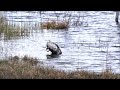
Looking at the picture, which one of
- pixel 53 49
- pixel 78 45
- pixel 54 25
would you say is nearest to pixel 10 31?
pixel 54 25

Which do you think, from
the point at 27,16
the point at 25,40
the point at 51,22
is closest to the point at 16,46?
the point at 25,40

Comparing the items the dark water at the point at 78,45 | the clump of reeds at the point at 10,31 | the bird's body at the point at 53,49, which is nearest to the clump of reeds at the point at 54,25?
the dark water at the point at 78,45

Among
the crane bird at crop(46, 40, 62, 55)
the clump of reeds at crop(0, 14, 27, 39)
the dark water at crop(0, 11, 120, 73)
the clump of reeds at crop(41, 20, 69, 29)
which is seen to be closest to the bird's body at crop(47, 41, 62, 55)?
the crane bird at crop(46, 40, 62, 55)

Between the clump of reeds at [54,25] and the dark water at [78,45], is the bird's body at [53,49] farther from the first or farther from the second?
the clump of reeds at [54,25]

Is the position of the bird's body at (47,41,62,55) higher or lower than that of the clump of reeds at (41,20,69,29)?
lower

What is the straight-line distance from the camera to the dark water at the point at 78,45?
10.1m

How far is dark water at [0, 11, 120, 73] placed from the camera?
33.1ft

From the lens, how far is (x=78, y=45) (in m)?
12.7

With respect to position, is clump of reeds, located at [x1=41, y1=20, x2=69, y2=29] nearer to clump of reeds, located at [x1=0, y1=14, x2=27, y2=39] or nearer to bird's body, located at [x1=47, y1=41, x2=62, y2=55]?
clump of reeds, located at [x1=0, y1=14, x2=27, y2=39]

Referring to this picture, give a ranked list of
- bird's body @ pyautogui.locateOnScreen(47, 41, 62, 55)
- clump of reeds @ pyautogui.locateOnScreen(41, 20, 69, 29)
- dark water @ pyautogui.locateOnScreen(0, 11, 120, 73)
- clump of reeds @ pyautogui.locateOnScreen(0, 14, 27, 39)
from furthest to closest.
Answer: clump of reeds @ pyautogui.locateOnScreen(41, 20, 69, 29) < clump of reeds @ pyautogui.locateOnScreen(0, 14, 27, 39) < bird's body @ pyautogui.locateOnScreen(47, 41, 62, 55) < dark water @ pyautogui.locateOnScreen(0, 11, 120, 73)

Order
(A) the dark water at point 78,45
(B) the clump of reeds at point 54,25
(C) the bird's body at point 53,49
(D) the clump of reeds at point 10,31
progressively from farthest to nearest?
(B) the clump of reeds at point 54,25 < (D) the clump of reeds at point 10,31 < (C) the bird's body at point 53,49 < (A) the dark water at point 78,45

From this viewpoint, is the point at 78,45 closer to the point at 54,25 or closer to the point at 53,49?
the point at 53,49

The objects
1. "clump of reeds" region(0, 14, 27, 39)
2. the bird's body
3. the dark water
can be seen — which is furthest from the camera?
"clump of reeds" region(0, 14, 27, 39)
